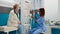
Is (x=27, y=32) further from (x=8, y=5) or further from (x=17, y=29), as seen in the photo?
(x=8, y=5)

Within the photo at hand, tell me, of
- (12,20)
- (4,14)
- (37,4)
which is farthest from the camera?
(37,4)

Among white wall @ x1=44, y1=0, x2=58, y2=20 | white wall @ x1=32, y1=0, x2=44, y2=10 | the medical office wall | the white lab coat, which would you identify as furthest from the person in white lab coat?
white wall @ x1=44, y1=0, x2=58, y2=20

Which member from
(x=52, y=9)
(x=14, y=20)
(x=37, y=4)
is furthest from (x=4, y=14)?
(x=52, y=9)

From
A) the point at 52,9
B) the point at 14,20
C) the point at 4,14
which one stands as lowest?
the point at 14,20

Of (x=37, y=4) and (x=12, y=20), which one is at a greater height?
(x=37, y=4)

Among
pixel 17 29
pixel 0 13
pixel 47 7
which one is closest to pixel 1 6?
pixel 0 13

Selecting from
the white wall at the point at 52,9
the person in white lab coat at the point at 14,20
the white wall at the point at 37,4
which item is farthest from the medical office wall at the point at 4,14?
the white wall at the point at 52,9

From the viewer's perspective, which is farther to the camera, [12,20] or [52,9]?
[52,9]

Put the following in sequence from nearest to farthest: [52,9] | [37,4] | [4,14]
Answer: [4,14], [37,4], [52,9]

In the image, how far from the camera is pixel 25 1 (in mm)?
4766

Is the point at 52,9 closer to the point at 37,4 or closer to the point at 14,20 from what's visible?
the point at 37,4

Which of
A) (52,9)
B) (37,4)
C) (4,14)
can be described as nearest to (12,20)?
(4,14)

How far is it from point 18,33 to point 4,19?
1.89ft

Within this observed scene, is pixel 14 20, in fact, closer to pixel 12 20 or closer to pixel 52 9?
pixel 12 20
